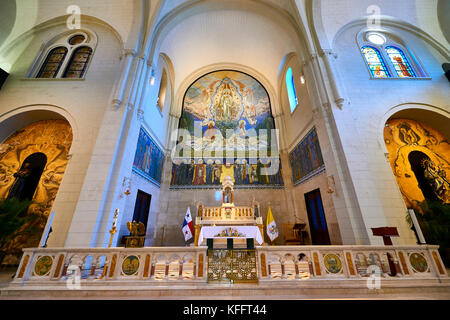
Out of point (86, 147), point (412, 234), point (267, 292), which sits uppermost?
point (86, 147)

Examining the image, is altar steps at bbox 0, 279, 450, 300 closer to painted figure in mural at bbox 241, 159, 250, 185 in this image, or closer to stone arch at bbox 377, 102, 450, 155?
stone arch at bbox 377, 102, 450, 155

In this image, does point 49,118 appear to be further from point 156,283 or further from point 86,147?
point 156,283

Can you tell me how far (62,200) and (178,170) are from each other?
5.60m

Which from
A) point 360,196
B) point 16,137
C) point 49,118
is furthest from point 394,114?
point 16,137

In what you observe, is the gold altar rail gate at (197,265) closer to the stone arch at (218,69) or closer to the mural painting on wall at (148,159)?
the mural painting on wall at (148,159)

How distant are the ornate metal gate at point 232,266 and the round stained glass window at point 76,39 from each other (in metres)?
11.0

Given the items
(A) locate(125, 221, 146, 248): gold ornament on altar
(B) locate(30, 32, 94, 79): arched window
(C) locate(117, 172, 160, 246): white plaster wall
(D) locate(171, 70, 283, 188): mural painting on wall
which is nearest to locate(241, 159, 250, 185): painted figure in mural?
(D) locate(171, 70, 283, 188): mural painting on wall

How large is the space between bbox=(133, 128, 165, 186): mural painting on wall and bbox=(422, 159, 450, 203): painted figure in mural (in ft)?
35.2

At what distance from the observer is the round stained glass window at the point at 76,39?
26.4ft

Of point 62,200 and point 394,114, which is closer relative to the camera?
point 62,200

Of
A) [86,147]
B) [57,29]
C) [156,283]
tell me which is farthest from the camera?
[57,29]

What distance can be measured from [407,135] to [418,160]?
3.35ft

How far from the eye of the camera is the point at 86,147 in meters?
5.89

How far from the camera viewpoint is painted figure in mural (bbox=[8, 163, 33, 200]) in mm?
5849
